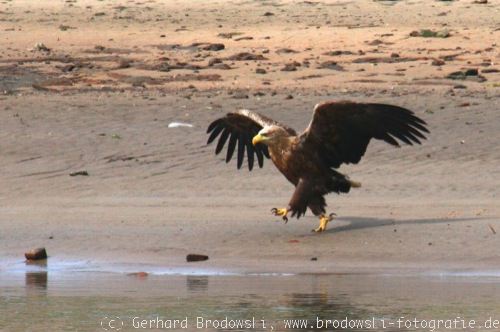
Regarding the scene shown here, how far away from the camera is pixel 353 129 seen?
10906 millimetres

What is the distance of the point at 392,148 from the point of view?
1432 centimetres

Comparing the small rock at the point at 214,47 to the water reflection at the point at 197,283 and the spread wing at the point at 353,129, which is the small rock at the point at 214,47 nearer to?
the spread wing at the point at 353,129

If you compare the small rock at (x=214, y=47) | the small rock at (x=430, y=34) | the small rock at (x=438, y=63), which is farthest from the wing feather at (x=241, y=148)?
the small rock at (x=430, y=34)

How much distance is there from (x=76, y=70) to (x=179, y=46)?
330 cm

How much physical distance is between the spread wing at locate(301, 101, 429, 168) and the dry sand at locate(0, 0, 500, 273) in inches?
22.3

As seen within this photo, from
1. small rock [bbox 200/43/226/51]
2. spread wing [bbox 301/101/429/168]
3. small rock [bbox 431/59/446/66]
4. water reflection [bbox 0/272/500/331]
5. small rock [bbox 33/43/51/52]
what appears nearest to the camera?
water reflection [bbox 0/272/500/331]

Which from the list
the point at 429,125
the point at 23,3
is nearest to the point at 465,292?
the point at 429,125

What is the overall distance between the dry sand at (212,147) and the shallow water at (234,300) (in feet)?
1.53

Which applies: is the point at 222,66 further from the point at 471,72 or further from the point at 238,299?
the point at 238,299

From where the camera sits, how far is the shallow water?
8.12 metres

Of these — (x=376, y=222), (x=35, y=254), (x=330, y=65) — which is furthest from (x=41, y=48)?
(x=35, y=254)

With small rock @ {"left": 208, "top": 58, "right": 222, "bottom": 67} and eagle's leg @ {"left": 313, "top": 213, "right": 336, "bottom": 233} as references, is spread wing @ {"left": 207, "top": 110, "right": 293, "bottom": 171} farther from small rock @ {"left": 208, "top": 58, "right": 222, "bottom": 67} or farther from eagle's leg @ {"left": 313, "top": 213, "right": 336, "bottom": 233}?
small rock @ {"left": 208, "top": 58, "right": 222, "bottom": 67}

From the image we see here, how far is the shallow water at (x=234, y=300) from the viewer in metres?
8.12

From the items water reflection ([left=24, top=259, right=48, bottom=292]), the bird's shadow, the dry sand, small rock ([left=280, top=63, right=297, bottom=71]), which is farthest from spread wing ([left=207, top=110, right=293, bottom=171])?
small rock ([left=280, top=63, right=297, bottom=71])
